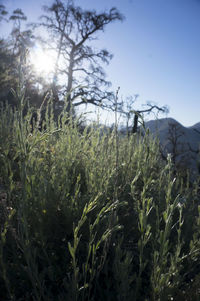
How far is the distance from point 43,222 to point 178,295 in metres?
0.87

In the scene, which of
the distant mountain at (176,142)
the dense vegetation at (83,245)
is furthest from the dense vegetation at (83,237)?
the distant mountain at (176,142)

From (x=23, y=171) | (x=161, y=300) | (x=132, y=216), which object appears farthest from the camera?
(x=132, y=216)

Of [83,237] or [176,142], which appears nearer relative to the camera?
[83,237]

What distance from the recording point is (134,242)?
5.14 ft

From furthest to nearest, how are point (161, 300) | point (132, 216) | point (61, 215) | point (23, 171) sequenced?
point (132, 216)
point (61, 215)
point (161, 300)
point (23, 171)

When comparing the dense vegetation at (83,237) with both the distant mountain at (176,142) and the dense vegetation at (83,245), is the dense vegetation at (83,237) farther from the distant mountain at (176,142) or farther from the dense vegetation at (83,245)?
the distant mountain at (176,142)

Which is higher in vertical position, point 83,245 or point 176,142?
point 176,142

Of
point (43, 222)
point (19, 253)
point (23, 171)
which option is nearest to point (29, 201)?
point (43, 222)

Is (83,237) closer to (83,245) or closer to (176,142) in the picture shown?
(83,245)

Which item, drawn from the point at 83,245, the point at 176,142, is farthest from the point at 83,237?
the point at 176,142

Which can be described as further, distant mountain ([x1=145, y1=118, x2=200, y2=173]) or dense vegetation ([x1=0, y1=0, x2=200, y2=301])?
distant mountain ([x1=145, y1=118, x2=200, y2=173])

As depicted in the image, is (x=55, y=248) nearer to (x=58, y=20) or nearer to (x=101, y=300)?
(x=101, y=300)

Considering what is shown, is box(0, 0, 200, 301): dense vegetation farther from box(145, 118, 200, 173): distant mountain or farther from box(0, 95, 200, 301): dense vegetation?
box(145, 118, 200, 173): distant mountain

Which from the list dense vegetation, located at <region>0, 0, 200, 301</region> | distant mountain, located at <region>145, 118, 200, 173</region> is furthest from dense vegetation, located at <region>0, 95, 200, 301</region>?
distant mountain, located at <region>145, 118, 200, 173</region>
